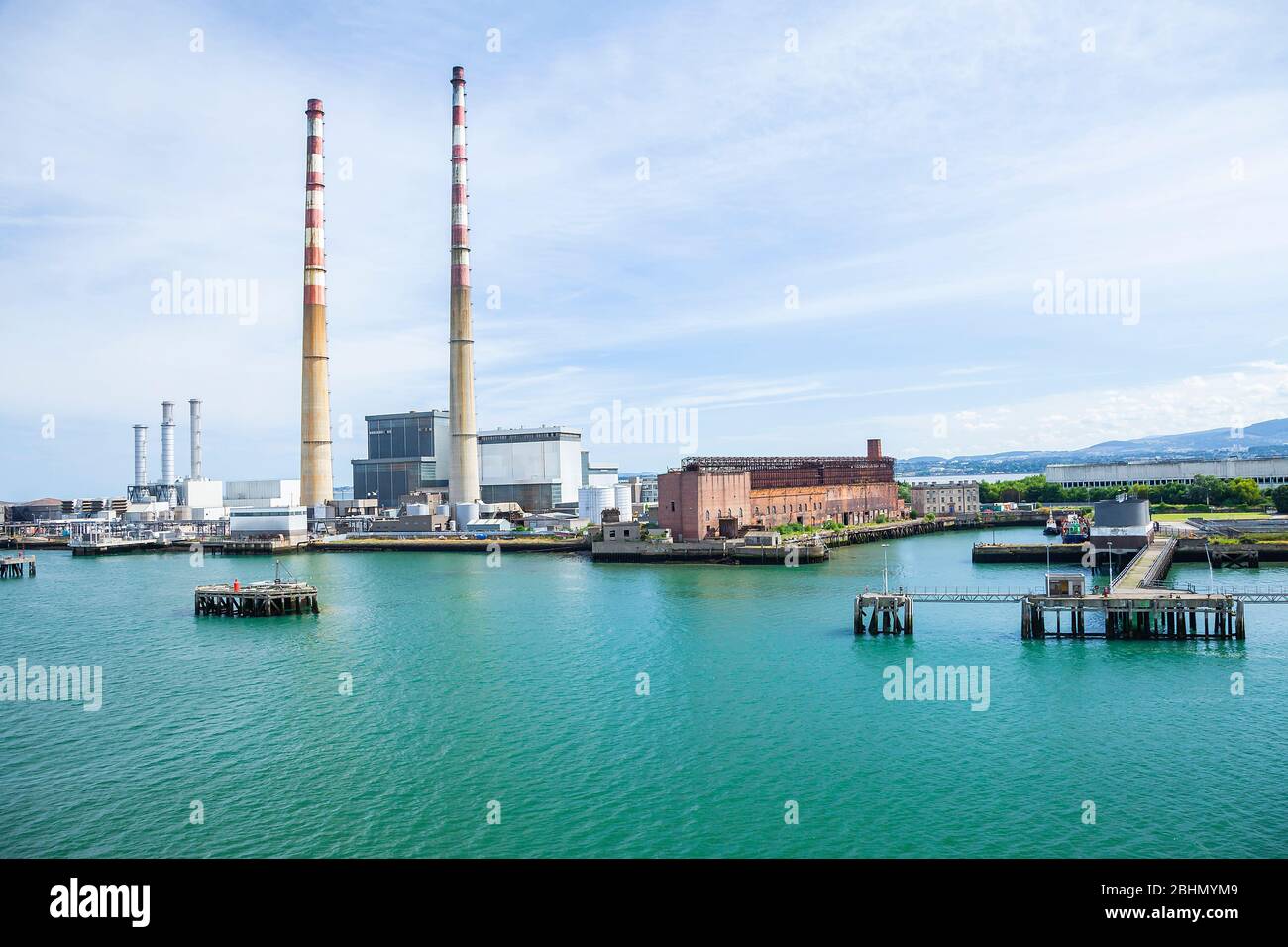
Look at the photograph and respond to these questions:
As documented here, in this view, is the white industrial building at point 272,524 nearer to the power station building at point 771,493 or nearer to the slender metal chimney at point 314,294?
the slender metal chimney at point 314,294

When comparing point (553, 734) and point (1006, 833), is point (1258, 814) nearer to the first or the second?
point (1006, 833)

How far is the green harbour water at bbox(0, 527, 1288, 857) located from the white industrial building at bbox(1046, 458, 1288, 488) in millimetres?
60902

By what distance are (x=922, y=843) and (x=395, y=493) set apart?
3212 inches

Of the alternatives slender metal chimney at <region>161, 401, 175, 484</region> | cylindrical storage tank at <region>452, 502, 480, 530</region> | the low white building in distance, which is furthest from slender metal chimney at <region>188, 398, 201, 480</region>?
the low white building in distance

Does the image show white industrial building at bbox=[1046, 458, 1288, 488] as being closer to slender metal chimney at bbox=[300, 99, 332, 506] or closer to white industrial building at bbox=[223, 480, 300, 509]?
slender metal chimney at bbox=[300, 99, 332, 506]

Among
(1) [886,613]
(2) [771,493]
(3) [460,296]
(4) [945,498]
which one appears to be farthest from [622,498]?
(1) [886,613]

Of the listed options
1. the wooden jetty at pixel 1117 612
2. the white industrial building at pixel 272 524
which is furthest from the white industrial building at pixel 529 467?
the wooden jetty at pixel 1117 612

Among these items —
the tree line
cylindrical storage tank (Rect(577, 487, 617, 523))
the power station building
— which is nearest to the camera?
the power station building

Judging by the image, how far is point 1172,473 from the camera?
270 feet

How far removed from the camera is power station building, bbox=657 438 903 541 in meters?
54.1

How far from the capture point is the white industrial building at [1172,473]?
79.8 m

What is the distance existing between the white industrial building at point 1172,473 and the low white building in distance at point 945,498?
36.5ft
